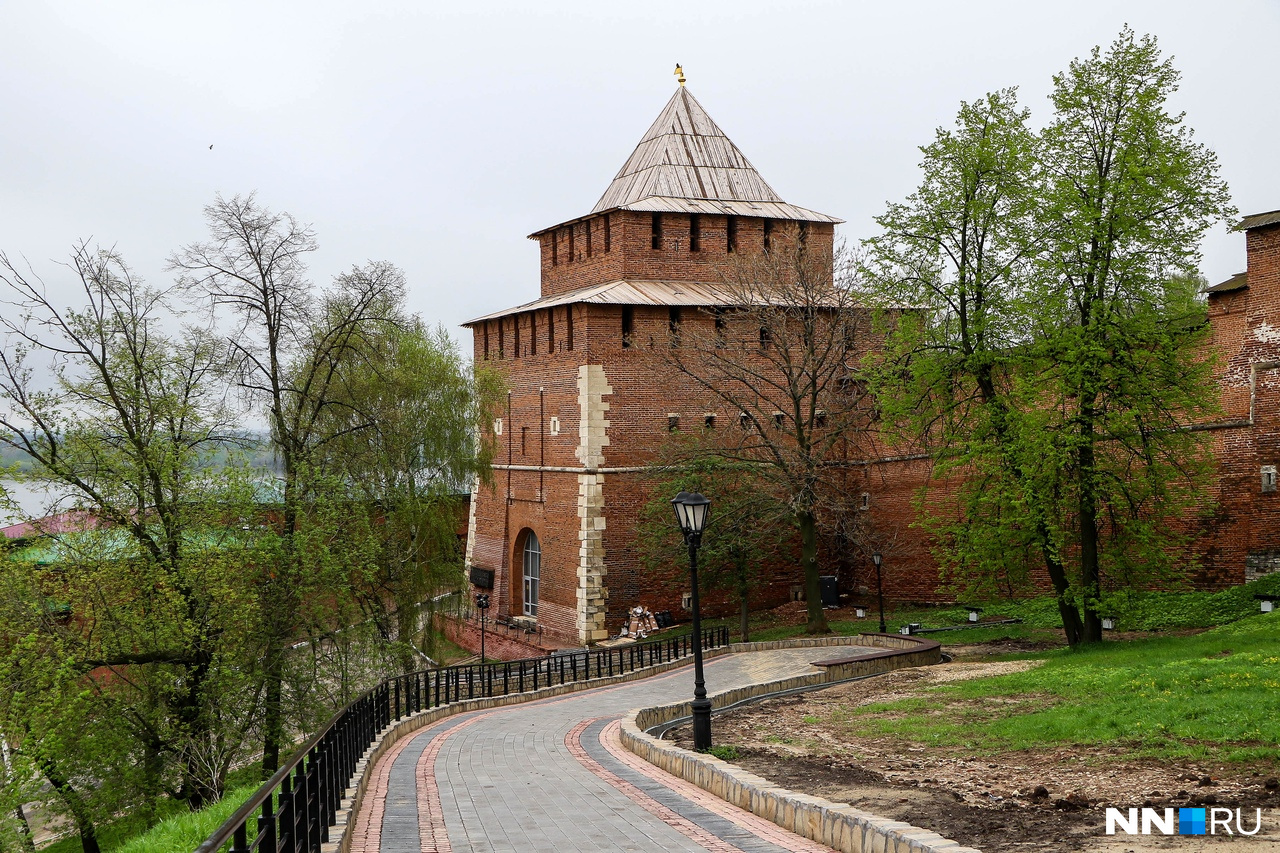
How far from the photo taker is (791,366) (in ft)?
78.2

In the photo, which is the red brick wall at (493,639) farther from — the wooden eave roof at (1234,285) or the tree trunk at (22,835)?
the wooden eave roof at (1234,285)

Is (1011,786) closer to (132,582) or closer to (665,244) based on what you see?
(132,582)

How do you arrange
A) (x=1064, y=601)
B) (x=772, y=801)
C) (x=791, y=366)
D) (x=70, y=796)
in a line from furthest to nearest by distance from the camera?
(x=791, y=366) → (x=1064, y=601) → (x=70, y=796) → (x=772, y=801)

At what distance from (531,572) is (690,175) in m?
11.6

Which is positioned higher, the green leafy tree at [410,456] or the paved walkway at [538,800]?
the green leafy tree at [410,456]

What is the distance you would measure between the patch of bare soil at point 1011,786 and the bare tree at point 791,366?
12075 mm

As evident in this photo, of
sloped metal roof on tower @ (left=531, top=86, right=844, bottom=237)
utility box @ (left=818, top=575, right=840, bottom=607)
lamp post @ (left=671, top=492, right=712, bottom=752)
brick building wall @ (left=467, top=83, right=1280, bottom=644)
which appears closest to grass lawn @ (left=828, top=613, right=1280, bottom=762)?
lamp post @ (left=671, top=492, right=712, bottom=752)

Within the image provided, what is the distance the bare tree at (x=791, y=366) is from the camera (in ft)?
78.2

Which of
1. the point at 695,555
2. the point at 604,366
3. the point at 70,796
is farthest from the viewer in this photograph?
the point at 604,366

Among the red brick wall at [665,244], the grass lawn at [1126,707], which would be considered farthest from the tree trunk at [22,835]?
the red brick wall at [665,244]

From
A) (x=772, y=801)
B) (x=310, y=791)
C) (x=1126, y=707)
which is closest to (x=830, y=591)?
(x=1126, y=707)

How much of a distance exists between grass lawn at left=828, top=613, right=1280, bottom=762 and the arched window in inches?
674

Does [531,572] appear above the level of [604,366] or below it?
below

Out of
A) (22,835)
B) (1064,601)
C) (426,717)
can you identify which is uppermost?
(1064,601)
